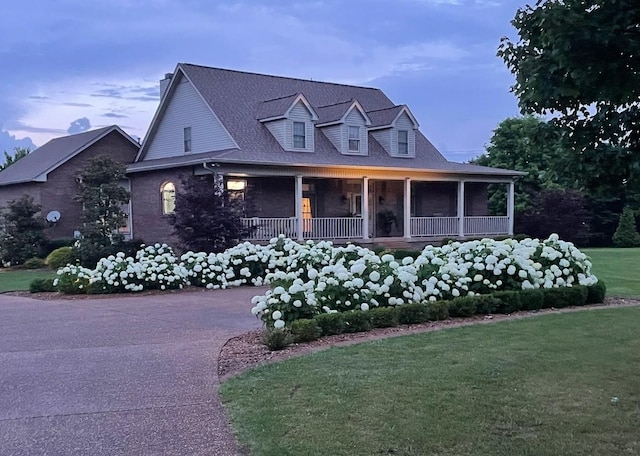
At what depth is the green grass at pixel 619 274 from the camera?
510 inches

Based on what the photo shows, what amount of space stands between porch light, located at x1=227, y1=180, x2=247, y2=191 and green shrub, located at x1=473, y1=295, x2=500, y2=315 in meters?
14.0

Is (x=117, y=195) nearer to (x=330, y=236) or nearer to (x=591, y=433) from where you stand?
(x=330, y=236)

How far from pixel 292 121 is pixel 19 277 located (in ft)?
35.3

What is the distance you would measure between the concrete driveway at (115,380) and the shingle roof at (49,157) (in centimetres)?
1669

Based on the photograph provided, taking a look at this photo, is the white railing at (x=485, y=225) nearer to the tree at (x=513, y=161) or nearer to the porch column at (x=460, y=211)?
the porch column at (x=460, y=211)

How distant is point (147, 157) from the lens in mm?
27188

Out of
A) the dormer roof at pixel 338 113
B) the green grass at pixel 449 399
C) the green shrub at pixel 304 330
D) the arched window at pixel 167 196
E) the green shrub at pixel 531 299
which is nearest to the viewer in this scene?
the green grass at pixel 449 399

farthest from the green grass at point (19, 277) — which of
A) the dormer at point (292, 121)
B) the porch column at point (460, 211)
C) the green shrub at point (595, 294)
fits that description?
the porch column at point (460, 211)

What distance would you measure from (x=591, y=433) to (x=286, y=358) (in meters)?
3.33

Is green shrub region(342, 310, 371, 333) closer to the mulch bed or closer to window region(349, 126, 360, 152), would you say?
the mulch bed

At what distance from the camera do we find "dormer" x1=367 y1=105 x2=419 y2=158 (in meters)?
→ 26.8

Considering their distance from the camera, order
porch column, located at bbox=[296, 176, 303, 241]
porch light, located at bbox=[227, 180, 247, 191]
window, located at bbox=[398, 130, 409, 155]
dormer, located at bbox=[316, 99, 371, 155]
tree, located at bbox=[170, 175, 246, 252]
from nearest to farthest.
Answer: tree, located at bbox=[170, 175, 246, 252]
porch column, located at bbox=[296, 176, 303, 241]
porch light, located at bbox=[227, 180, 247, 191]
dormer, located at bbox=[316, 99, 371, 155]
window, located at bbox=[398, 130, 409, 155]

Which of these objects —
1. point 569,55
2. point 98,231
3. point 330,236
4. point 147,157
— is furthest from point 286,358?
point 147,157

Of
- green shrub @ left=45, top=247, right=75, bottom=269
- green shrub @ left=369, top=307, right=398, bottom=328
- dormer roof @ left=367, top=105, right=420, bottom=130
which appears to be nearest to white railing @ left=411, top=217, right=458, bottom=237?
dormer roof @ left=367, top=105, right=420, bottom=130
